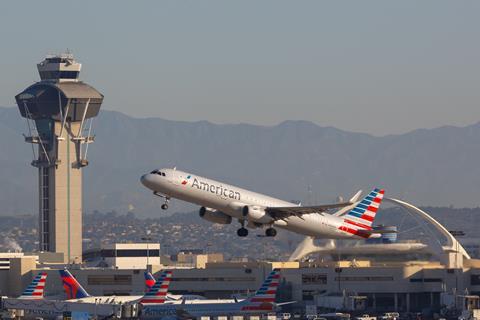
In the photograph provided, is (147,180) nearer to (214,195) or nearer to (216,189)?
(214,195)

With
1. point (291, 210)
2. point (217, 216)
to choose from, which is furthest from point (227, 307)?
point (291, 210)

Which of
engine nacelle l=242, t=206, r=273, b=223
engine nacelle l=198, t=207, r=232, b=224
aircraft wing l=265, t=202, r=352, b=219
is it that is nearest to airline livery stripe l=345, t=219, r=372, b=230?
aircraft wing l=265, t=202, r=352, b=219

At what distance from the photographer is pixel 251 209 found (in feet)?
451

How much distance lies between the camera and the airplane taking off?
132 m

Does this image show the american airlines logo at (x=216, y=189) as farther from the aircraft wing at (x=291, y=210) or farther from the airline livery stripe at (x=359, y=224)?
the airline livery stripe at (x=359, y=224)

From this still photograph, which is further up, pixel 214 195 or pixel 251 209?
pixel 214 195

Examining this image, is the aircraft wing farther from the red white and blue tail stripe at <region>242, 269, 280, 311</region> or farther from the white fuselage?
the red white and blue tail stripe at <region>242, 269, 280, 311</region>

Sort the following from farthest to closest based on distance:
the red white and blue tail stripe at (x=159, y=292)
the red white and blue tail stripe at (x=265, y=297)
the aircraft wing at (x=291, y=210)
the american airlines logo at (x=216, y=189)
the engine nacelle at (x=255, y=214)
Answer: the red white and blue tail stripe at (x=159, y=292)
the red white and blue tail stripe at (x=265, y=297)
the aircraft wing at (x=291, y=210)
the engine nacelle at (x=255, y=214)
the american airlines logo at (x=216, y=189)

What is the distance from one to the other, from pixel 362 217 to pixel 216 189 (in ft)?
81.4

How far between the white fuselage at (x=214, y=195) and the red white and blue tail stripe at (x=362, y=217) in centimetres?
494

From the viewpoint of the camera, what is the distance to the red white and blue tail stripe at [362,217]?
5915 inches

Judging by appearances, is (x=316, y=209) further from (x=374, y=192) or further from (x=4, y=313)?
(x=4, y=313)

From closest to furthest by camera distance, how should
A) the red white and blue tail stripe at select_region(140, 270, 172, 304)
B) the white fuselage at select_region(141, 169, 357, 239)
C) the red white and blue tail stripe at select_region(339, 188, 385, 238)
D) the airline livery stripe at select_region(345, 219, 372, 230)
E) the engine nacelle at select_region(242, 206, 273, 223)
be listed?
the white fuselage at select_region(141, 169, 357, 239) < the engine nacelle at select_region(242, 206, 273, 223) < the red white and blue tail stripe at select_region(339, 188, 385, 238) < the airline livery stripe at select_region(345, 219, 372, 230) < the red white and blue tail stripe at select_region(140, 270, 172, 304)

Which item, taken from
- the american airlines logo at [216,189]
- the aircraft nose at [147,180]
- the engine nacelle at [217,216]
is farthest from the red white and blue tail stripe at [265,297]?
the aircraft nose at [147,180]
